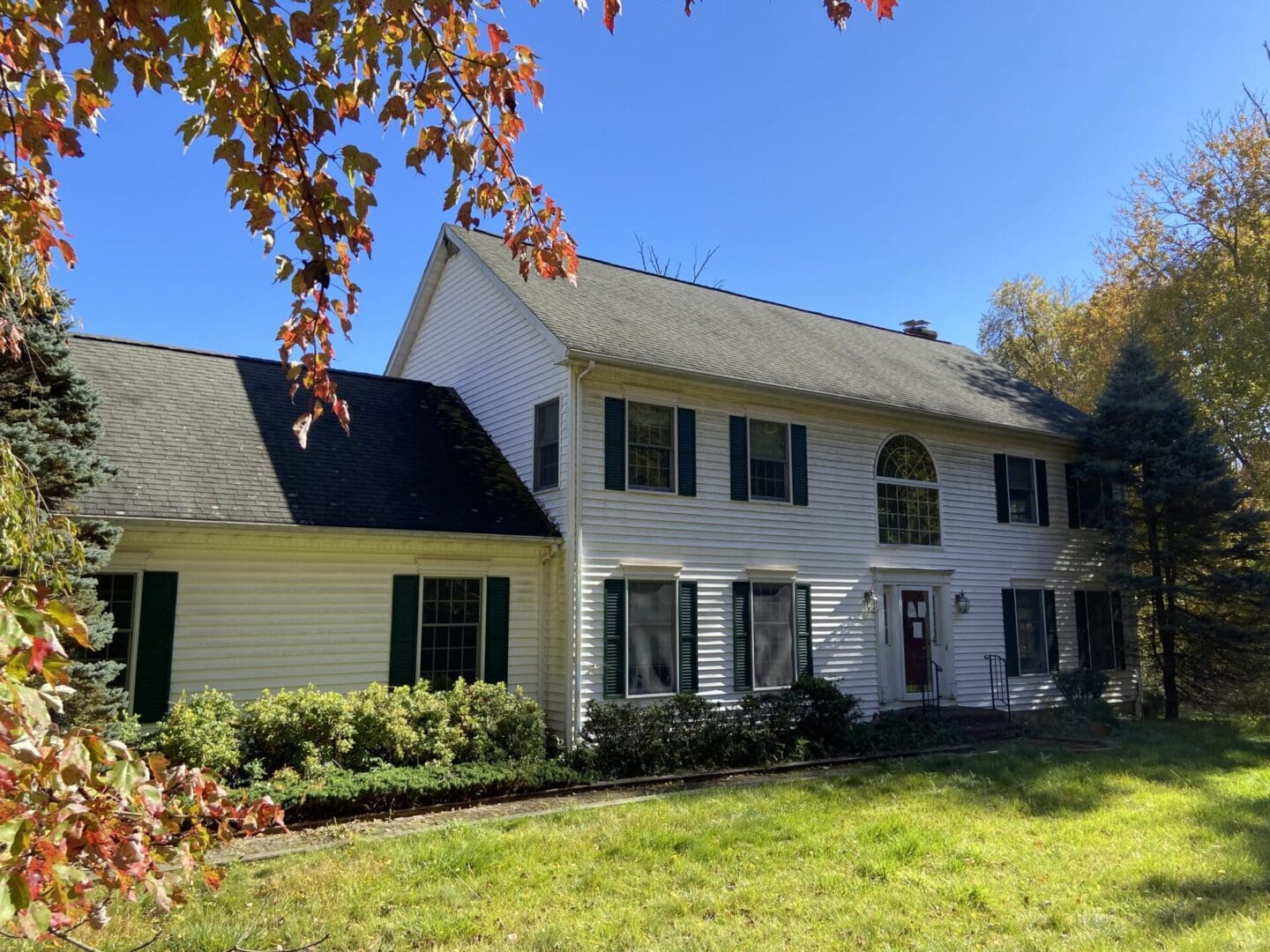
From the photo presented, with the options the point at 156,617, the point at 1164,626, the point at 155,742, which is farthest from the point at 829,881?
the point at 1164,626

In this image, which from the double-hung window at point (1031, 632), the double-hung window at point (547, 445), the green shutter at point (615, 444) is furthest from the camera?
the double-hung window at point (1031, 632)

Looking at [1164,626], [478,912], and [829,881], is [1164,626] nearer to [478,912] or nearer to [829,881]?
[829,881]

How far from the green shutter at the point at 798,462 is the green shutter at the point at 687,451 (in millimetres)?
2006

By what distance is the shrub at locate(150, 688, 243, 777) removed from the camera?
29.3 ft

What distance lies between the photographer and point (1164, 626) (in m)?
17.8

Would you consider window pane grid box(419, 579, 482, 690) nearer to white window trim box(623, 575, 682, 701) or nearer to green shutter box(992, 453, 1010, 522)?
white window trim box(623, 575, 682, 701)

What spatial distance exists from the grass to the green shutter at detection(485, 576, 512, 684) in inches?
137

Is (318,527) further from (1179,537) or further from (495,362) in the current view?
(1179,537)

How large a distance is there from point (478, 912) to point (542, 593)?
704 cm

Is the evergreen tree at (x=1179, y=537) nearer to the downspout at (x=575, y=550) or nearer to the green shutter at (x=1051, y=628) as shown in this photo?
the green shutter at (x=1051, y=628)

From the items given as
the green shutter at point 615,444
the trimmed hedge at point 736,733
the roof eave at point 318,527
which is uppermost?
the green shutter at point 615,444

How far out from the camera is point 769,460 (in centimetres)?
1453

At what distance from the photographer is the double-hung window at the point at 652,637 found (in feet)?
41.4

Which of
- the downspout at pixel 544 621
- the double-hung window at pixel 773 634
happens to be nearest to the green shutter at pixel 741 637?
the double-hung window at pixel 773 634
